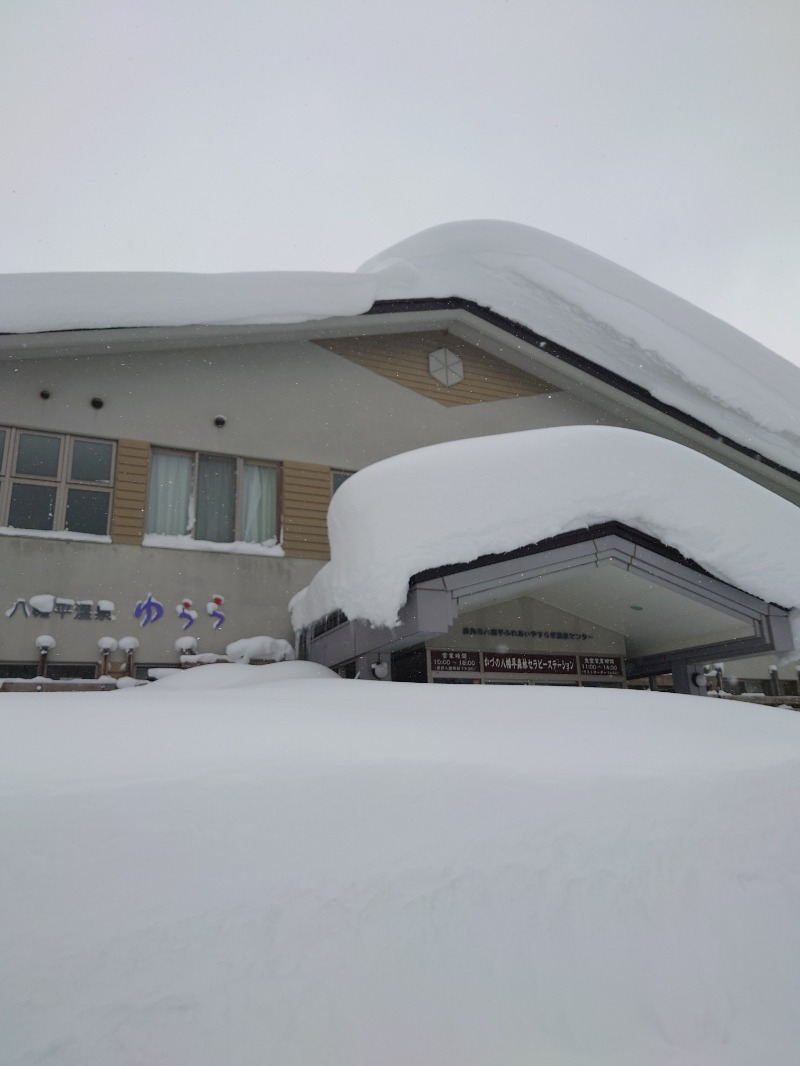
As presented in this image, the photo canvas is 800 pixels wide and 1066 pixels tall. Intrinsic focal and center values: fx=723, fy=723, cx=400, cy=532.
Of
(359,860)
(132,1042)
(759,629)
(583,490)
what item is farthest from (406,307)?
(132,1042)

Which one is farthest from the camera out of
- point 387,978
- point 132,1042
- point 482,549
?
point 482,549

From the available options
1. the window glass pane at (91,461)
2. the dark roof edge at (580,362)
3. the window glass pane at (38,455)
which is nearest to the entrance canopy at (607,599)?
the window glass pane at (91,461)

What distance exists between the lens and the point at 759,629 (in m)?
8.20

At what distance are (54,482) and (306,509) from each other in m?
3.51

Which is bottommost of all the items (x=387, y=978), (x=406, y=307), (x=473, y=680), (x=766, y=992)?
(x=766, y=992)

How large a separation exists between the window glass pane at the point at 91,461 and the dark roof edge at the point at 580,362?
4.98 m

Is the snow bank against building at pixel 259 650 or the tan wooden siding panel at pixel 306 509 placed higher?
the tan wooden siding panel at pixel 306 509

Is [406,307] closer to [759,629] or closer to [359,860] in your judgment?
[759,629]

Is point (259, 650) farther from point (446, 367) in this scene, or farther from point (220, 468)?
point (446, 367)

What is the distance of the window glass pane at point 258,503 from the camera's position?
10891mm

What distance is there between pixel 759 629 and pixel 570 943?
6.60 meters

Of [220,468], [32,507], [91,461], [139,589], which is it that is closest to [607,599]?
[220,468]

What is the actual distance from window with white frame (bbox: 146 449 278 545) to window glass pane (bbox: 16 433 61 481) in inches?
50.2

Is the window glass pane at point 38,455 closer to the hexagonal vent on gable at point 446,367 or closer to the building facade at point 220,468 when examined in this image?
the building facade at point 220,468
